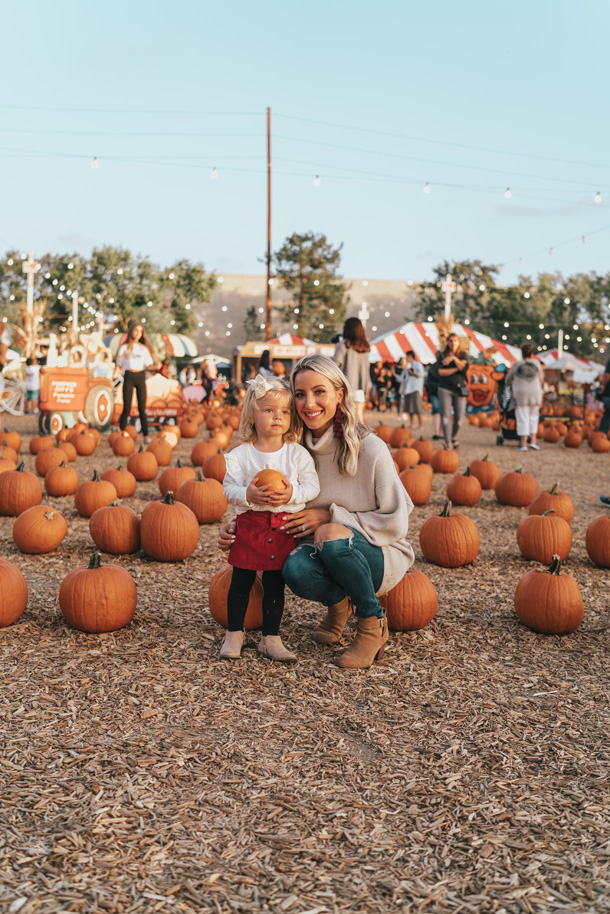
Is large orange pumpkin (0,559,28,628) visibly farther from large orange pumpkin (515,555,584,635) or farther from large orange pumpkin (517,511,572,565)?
large orange pumpkin (517,511,572,565)

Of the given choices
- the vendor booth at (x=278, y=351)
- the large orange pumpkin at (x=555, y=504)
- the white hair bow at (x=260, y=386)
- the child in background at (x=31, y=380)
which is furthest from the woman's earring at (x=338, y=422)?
the vendor booth at (x=278, y=351)

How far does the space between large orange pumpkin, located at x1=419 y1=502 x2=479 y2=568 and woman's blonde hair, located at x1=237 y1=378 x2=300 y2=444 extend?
5.92 ft

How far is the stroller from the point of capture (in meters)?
12.9

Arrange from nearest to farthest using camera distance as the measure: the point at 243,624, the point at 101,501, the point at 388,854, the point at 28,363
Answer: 1. the point at 388,854
2. the point at 243,624
3. the point at 101,501
4. the point at 28,363

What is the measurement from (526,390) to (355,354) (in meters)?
4.24

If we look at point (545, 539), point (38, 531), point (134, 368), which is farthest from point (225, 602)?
point (134, 368)

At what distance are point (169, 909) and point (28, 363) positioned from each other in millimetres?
18443

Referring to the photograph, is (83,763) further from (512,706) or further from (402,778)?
(512,706)

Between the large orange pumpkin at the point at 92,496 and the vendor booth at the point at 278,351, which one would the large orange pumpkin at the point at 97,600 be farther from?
the vendor booth at the point at 278,351

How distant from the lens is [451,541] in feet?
15.9

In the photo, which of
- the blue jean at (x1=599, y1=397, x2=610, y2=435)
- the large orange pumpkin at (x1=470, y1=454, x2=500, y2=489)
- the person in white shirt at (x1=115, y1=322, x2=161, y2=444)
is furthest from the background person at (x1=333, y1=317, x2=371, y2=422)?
the blue jean at (x1=599, y1=397, x2=610, y2=435)

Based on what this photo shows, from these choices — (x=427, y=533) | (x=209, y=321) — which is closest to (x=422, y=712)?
(x=427, y=533)

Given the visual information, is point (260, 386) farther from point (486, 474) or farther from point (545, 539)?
point (486, 474)

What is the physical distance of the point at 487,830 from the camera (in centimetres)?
205
